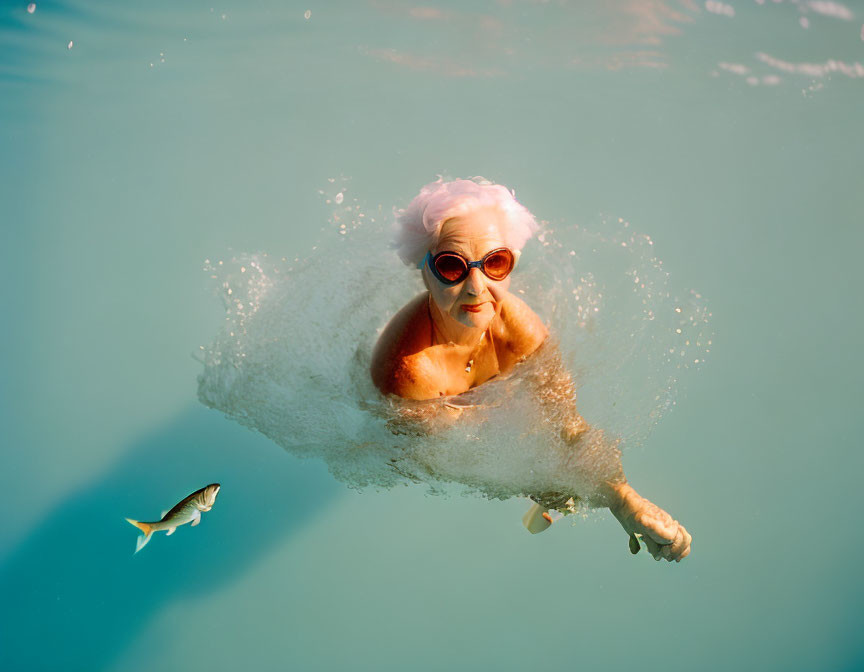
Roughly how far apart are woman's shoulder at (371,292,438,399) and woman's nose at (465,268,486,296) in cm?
32

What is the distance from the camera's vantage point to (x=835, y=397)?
3617 millimetres

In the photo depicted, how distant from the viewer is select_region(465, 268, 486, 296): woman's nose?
1.80 m

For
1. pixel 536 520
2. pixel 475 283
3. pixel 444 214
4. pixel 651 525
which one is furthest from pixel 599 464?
pixel 444 214

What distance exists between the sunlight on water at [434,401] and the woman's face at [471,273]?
0.44m

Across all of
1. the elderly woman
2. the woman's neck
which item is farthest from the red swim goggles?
the woman's neck

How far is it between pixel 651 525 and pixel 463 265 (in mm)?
1154

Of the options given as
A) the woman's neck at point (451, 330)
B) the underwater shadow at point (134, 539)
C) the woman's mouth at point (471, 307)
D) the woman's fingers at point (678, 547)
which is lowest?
the underwater shadow at point (134, 539)

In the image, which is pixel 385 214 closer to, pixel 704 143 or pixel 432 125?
pixel 432 125

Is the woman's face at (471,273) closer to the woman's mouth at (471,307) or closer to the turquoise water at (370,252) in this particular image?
the woman's mouth at (471,307)

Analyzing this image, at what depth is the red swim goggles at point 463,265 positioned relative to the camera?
1783 mm

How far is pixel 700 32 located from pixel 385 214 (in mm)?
2675

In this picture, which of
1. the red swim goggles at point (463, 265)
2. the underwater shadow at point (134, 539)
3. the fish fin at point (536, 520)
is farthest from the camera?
the underwater shadow at point (134, 539)

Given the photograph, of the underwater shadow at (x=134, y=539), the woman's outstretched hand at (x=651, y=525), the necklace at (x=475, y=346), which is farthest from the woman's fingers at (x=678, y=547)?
the underwater shadow at (x=134, y=539)

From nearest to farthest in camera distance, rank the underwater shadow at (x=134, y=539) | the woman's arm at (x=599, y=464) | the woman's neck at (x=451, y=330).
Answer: the woman's neck at (x=451, y=330), the woman's arm at (x=599, y=464), the underwater shadow at (x=134, y=539)
